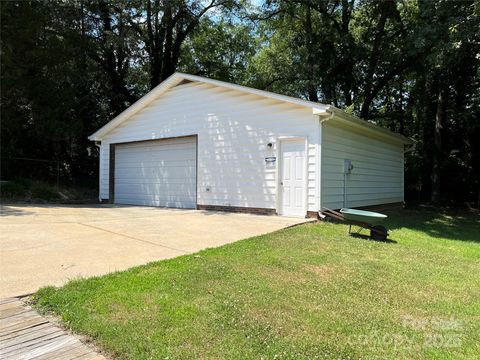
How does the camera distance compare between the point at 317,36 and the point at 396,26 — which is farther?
the point at 317,36

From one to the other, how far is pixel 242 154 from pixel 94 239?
17.1 ft

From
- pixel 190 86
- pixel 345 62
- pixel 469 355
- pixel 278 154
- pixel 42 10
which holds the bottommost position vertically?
pixel 469 355

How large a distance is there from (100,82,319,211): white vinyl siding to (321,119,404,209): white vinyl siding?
0.55m

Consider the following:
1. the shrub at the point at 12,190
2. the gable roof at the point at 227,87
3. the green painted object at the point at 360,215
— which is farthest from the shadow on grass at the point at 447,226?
the shrub at the point at 12,190

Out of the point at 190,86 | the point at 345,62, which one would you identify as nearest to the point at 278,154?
the point at 190,86

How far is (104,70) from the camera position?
19.5 meters

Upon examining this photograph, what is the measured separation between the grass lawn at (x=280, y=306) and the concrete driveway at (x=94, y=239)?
0.46m

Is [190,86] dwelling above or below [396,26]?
below

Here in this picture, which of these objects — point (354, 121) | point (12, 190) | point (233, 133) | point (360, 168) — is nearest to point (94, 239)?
point (233, 133)

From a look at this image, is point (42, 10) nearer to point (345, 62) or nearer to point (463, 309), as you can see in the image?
point (345, 62)

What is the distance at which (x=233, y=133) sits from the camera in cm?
1077

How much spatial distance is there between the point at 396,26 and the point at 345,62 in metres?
2.48

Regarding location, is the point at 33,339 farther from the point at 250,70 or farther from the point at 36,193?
the point at 250,70

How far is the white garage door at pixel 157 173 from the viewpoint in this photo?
12266 millimetres
